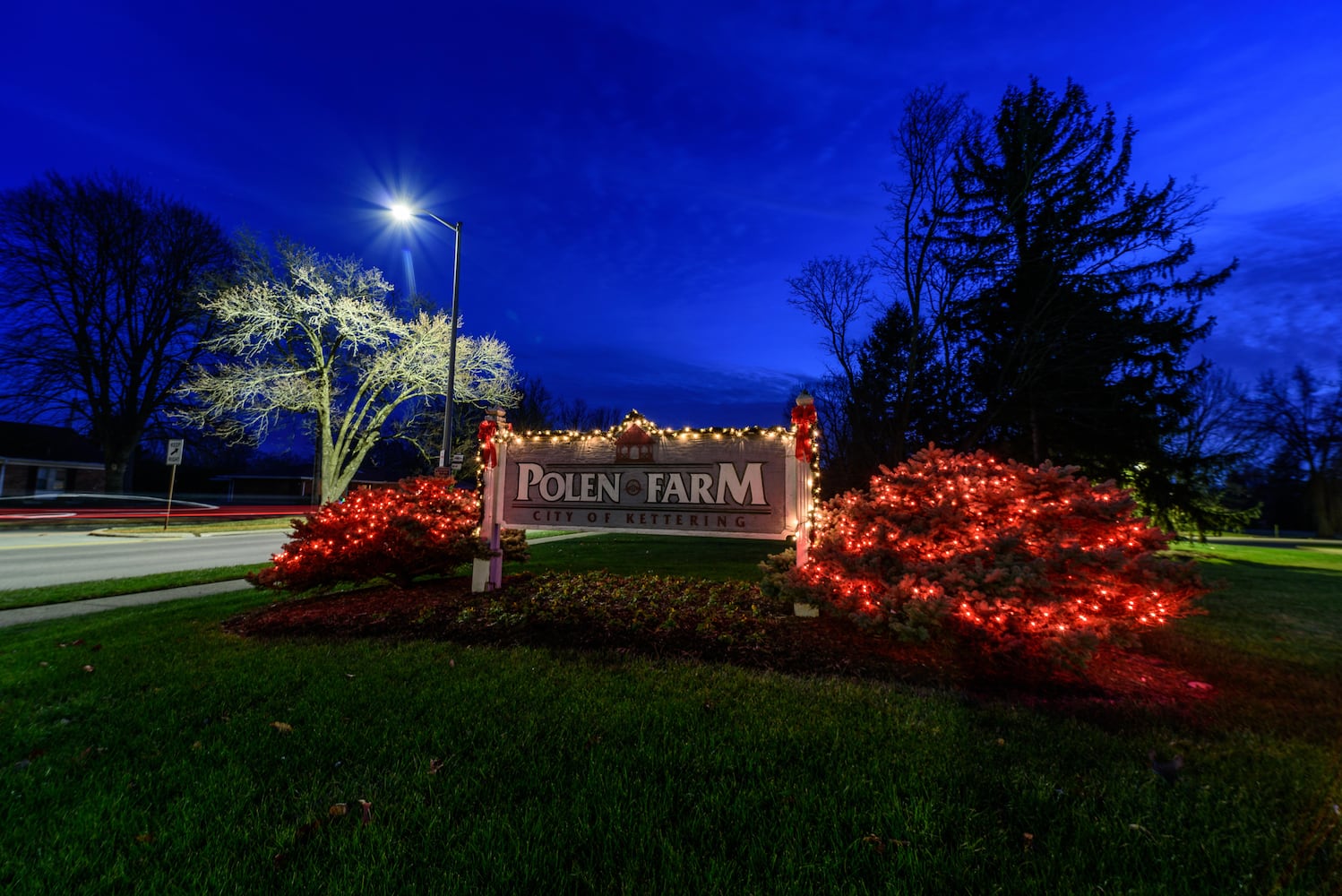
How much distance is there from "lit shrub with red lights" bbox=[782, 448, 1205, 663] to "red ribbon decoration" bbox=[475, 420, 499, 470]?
4.80 meters

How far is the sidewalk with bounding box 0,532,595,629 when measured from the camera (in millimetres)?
6551

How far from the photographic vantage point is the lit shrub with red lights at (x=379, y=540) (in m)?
6.97

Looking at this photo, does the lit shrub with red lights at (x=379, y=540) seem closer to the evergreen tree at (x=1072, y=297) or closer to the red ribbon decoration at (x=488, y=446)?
the red ribbon decoration at (x=488, y=446)

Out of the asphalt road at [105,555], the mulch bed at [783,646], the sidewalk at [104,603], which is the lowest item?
the asphalt road at [105,555]

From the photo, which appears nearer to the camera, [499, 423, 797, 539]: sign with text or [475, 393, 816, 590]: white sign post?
[475, 393, 816, 590]: white sign post

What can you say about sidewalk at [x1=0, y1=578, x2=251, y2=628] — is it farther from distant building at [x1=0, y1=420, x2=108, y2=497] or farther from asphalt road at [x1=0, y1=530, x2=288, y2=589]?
distant building at [x1=0, y1=420, x2=108, y2=497]

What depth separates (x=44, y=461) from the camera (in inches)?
1270

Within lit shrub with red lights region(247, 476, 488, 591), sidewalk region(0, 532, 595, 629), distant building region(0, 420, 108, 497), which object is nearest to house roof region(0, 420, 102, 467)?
distant building region(0, 420, 108, 497)

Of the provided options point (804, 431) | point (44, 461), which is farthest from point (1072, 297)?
point (44, 461)

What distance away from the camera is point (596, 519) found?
765 centimetres

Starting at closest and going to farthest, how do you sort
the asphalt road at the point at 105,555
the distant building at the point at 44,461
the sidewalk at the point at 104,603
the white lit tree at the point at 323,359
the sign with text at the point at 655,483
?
the sidewalk at the point at 104,603, the sign with text at the point at 655,483, the asphalt road at the point at 105,555, the white lit tree at the point at 323,359, the distant building at the point at 44,461

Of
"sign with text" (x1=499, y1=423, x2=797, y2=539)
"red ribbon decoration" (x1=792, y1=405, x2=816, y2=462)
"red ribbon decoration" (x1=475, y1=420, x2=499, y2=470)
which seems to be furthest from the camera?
"red ribbon decoration" (x1=475, y1=420, x2=499, y2=470)

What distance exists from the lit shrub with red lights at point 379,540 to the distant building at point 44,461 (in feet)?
122

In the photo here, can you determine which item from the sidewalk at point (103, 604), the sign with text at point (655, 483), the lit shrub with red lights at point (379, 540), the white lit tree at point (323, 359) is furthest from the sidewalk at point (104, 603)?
the white lit tree at point (323, 359)
